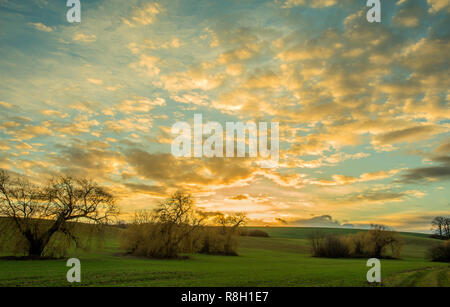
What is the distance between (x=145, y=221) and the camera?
60.3m

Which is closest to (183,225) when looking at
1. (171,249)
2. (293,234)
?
(171,249)

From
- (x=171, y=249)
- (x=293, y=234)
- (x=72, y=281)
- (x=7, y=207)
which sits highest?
(x=7, y=207)

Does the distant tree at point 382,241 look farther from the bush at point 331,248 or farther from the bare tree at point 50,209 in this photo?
the bare tree at point 50,209

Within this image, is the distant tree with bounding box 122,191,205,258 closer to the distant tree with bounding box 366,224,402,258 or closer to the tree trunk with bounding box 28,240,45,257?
the tree trunk with bounding box 28,240,45,257

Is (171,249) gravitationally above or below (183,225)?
below

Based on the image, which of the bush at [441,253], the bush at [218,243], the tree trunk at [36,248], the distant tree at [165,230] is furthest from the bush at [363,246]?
the tree trunk at [36,248]

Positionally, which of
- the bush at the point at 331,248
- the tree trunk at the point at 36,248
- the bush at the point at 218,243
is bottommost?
the bush at the point at 331,248

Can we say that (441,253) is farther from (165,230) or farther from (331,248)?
(165,230)

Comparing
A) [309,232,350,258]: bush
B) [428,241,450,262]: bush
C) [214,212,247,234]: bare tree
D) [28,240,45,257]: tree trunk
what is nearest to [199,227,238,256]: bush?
[214,212,247,234]: bare tree
